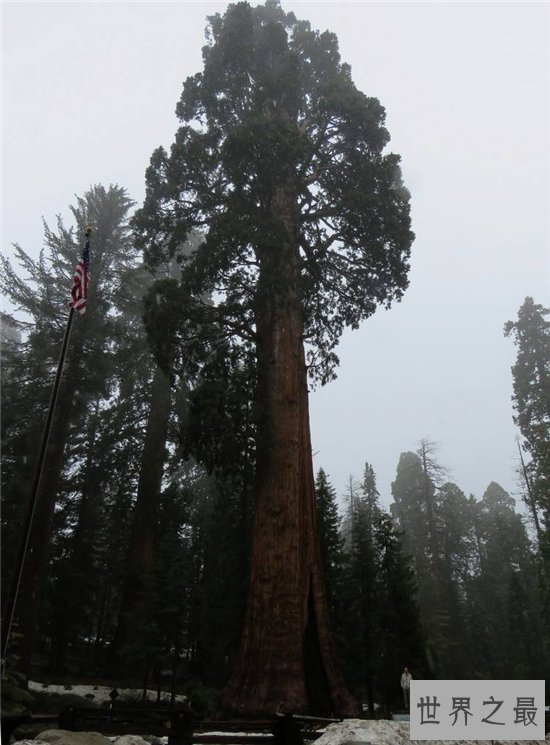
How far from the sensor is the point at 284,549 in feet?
26.5

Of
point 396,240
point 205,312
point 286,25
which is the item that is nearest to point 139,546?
A: point 205,312

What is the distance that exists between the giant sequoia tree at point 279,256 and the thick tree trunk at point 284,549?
0.02m

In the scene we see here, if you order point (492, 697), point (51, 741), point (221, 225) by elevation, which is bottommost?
point (51, 741)

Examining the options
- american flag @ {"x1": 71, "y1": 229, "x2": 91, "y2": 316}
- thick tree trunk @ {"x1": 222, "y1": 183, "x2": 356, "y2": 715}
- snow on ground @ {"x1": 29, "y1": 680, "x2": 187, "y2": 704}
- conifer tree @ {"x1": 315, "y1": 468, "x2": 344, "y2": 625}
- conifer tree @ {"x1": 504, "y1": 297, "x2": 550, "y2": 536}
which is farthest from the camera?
conifer tree @ {"x1": 504, "y1": 297, "x2": 550, "y2": 536}

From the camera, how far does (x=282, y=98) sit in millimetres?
12234

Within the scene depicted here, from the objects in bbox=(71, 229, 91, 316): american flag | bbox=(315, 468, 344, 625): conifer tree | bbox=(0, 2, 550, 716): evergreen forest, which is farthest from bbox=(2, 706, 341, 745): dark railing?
bbox=(315, 468, 344, 625): conifer tree

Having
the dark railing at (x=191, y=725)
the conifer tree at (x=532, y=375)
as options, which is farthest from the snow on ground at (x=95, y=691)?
the conifer tree at (x=532, y=375)

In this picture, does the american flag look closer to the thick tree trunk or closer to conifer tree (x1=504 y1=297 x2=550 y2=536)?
the thick tree trunk

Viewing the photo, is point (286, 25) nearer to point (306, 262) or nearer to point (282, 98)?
point (282, 98)

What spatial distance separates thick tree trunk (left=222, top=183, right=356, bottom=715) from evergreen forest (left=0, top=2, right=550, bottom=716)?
73 millimetres

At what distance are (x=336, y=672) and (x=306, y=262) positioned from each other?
7631mm

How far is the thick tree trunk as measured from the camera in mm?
7254

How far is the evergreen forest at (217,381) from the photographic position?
33.7ft

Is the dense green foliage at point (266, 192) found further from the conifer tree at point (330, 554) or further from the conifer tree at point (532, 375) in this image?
the conifer tree at point (532, 375)
